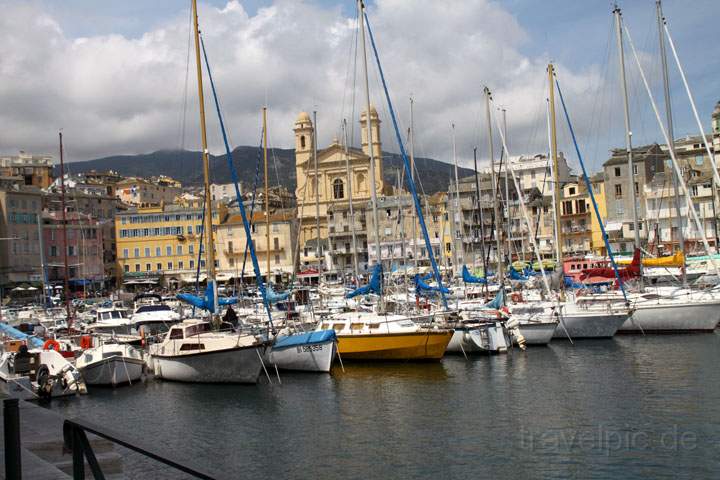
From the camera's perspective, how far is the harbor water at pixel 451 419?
56.4ft

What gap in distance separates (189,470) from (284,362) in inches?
1014

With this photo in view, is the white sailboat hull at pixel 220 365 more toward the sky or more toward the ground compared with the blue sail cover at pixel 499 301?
more toward the ground

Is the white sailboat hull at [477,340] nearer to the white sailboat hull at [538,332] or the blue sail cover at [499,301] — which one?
the white sailboat hull at [538,332]

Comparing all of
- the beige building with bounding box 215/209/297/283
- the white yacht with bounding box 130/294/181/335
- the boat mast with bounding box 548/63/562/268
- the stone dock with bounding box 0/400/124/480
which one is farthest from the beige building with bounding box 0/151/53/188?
the stone dock with bounding box 0/400/124/480

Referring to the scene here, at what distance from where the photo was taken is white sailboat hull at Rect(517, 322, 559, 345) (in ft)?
121

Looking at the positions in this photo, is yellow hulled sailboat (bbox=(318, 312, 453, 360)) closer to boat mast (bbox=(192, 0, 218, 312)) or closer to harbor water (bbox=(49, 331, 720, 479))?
harbor water (bbox=(49, 331, 720, 479))

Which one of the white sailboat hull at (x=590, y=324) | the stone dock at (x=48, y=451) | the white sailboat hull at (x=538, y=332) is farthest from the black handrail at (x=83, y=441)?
the white sailboat hull at (x=590, y=324)

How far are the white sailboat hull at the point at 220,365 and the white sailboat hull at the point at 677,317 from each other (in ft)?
67.6

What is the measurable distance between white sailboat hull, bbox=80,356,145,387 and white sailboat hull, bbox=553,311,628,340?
20425 millimetres

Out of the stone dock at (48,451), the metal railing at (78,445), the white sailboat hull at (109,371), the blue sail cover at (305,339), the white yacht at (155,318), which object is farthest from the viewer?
the white yacht at (155,318)

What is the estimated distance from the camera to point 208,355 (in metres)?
28.2

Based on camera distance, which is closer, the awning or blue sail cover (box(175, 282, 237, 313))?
blue sail cover (box(175, 282, 237, 313))

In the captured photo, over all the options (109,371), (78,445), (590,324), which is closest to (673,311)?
(590,324)

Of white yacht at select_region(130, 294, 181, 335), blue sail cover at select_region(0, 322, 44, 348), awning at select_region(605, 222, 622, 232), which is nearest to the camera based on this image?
blue sail cover at select_region(0, 322, 44, 348)
